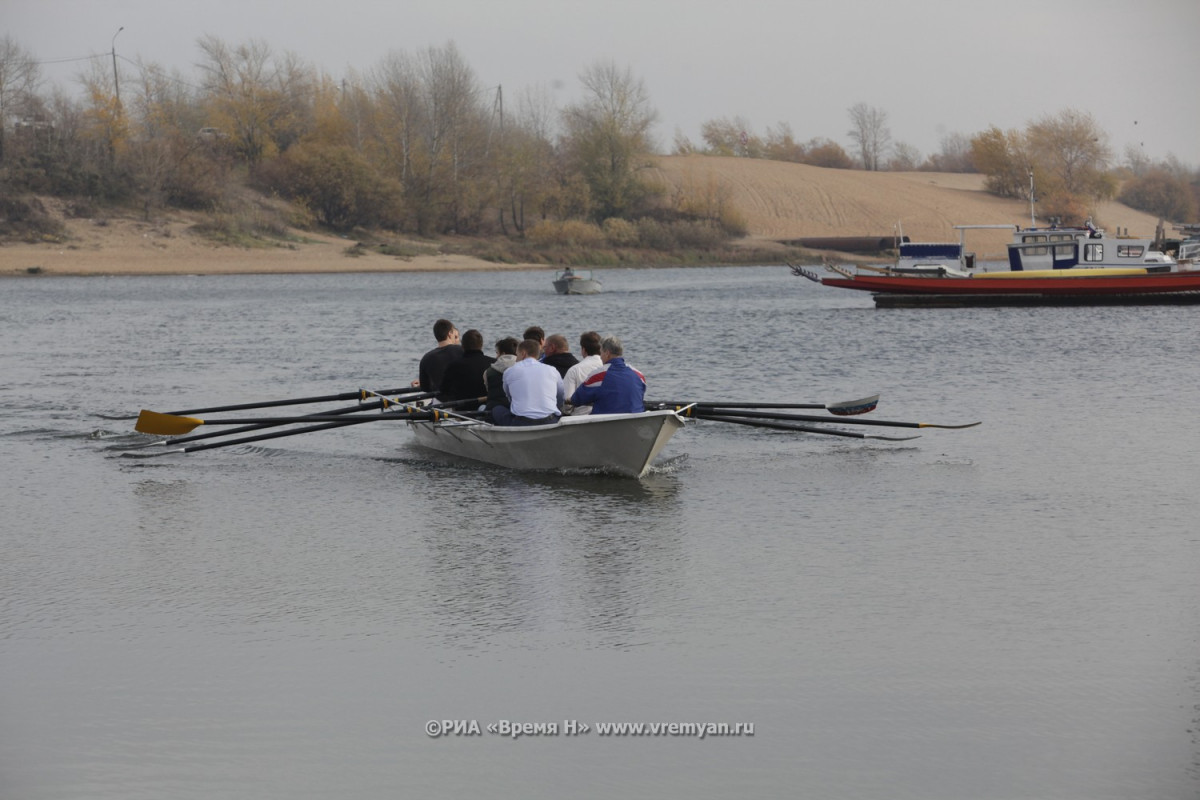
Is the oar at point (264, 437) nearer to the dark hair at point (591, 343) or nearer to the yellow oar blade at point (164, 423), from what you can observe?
the yellow oar blade at point (164, 423)

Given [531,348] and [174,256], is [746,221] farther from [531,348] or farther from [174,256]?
[531,348]

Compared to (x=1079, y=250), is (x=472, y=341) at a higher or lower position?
lower

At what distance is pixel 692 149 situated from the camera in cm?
13438

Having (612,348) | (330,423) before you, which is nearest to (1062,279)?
(330,423)

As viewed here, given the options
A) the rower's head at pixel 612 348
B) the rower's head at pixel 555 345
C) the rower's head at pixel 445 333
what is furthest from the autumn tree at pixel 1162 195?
the rower's head at pixel 612 348

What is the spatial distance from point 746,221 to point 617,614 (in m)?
101

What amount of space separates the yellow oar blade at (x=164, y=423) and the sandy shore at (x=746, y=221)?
60.1m

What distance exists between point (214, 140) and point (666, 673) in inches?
3680

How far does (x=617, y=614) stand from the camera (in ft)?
27.5

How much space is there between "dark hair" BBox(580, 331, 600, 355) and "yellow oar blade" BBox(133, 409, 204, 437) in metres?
5.06

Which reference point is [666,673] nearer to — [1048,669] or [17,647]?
[1048,669]

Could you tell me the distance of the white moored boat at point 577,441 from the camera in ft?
40.5

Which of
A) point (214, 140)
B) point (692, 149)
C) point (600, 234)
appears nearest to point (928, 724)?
point (600, 234)

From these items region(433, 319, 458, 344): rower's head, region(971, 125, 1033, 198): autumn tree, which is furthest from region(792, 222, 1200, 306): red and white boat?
region(971, 125, 1033, 198): autumn tree
